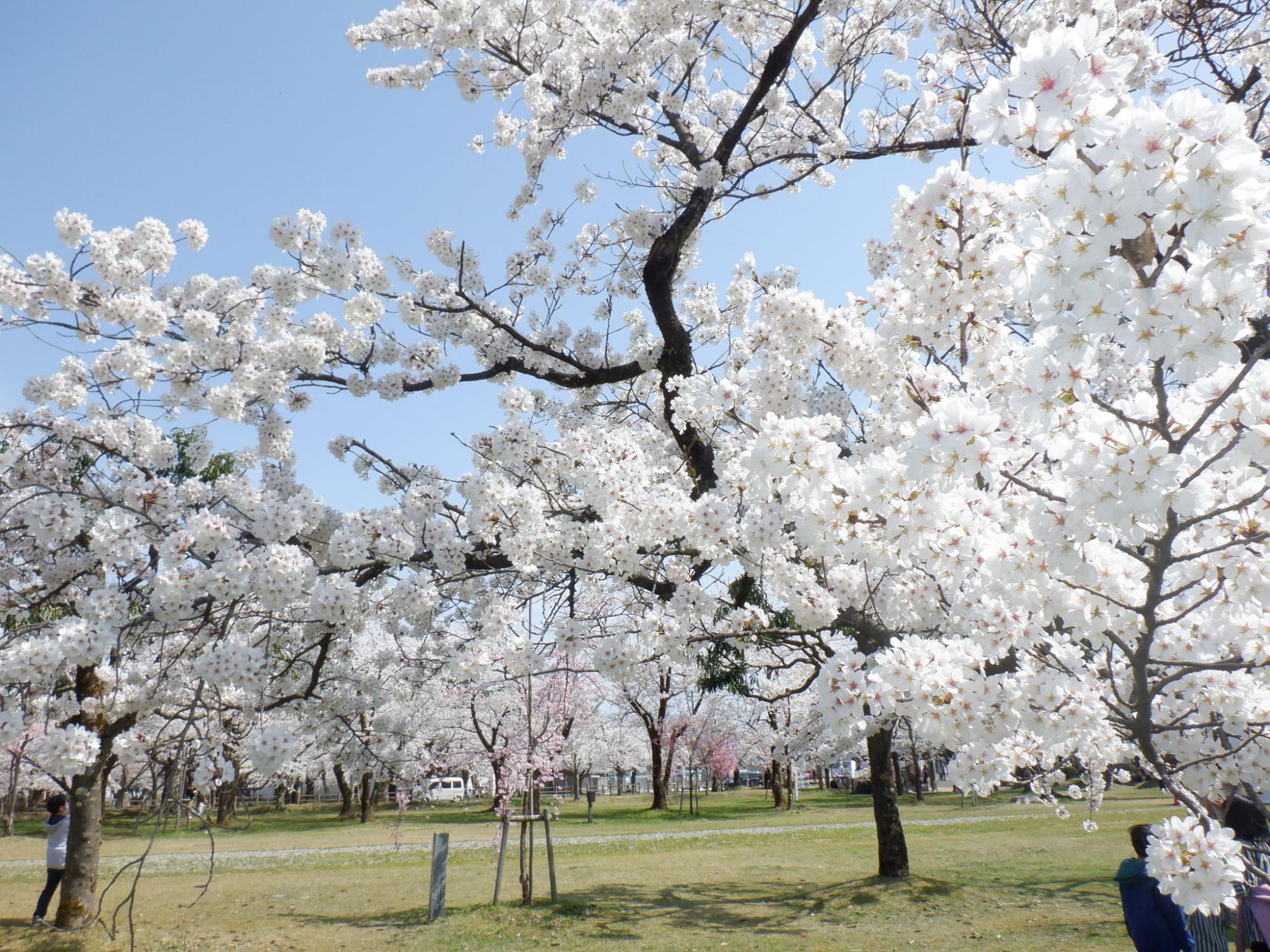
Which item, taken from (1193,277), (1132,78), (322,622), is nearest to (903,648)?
(1193,277)

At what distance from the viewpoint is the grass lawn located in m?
7.94

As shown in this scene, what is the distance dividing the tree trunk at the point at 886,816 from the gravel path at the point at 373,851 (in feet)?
28.8

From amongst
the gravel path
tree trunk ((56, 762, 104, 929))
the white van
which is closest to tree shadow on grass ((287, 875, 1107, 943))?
tree trunk ((56, 762, 104, 929))

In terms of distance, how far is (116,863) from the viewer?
14.6 meters

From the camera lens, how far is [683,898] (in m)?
10.5

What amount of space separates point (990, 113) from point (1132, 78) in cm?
522

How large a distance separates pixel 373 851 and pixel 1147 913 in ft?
57.1

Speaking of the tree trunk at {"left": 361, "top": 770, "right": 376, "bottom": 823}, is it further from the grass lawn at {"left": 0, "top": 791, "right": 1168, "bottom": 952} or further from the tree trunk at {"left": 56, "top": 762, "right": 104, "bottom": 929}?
the tree trunk at {"left": 56, "top": 762, "right": 104, "bottom": 929}

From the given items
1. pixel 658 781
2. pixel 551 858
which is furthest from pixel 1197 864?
pixel 658 781

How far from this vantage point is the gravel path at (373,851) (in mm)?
15428

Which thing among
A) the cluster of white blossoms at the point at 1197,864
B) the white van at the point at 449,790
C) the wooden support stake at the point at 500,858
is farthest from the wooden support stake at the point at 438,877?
the white van at the point at 449,790

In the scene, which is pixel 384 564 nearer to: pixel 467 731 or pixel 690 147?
pixel 690 147

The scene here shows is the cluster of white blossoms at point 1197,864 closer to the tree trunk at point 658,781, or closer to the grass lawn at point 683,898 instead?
the grass lawn at point 683,898

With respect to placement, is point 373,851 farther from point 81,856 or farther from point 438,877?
point 81,856
